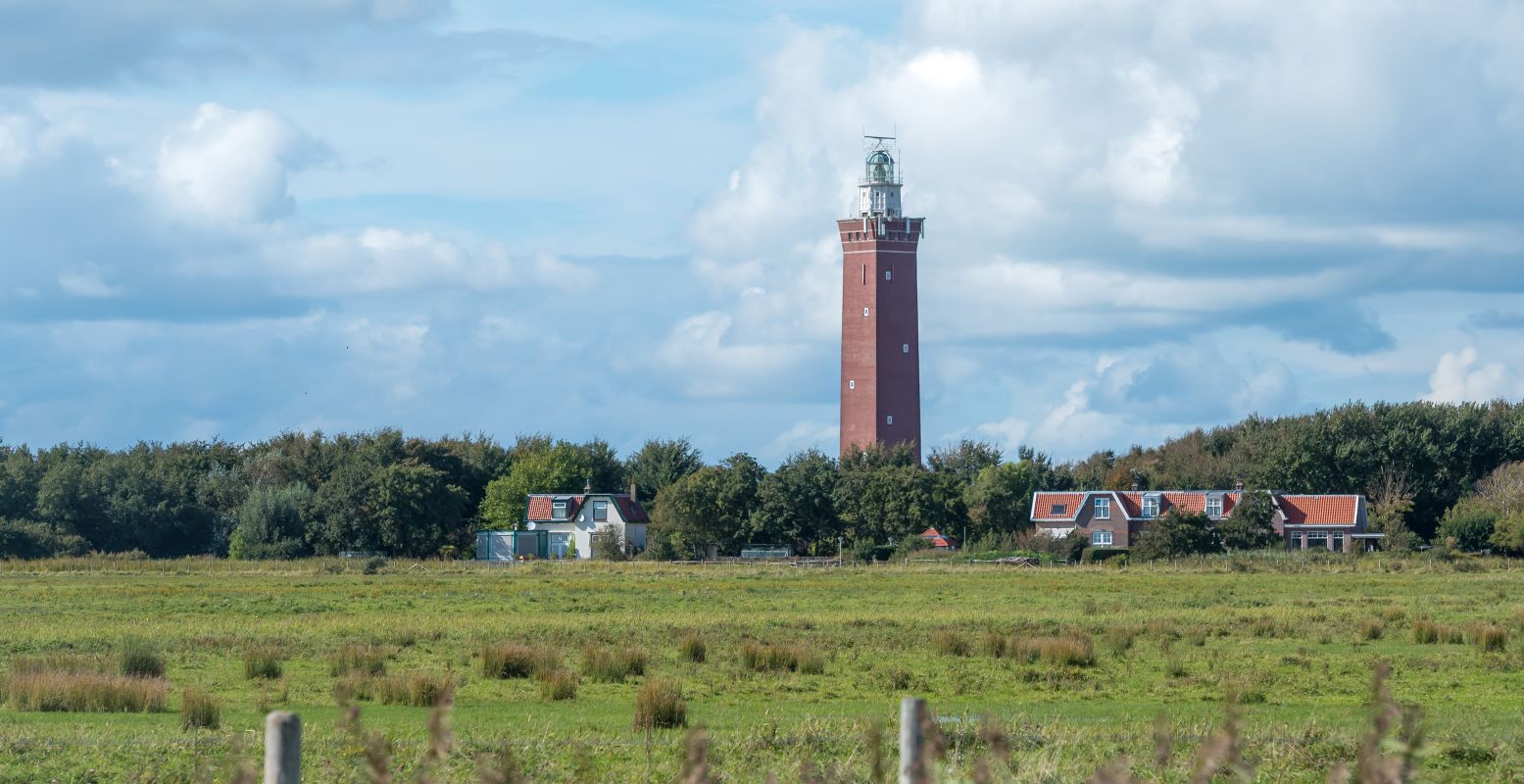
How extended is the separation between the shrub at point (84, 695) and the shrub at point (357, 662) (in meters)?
3.56

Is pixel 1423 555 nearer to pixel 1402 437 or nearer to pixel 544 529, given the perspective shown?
pixel 1402 437

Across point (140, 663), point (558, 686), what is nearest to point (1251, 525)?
point (558, 686)

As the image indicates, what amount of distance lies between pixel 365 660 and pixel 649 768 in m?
11.6

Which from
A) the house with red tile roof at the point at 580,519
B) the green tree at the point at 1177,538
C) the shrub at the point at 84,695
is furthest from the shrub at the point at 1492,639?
the house with red tile roof at the point at 580,519

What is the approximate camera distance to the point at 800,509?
3676 inches

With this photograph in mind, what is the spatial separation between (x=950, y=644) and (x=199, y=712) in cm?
1346

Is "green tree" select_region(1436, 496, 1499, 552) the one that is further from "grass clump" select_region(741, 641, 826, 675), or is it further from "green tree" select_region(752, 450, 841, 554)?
"grass clump" select_region(741, 641, 826, 675)

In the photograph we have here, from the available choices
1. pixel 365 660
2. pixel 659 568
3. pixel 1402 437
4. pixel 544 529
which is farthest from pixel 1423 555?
pixel 365 660

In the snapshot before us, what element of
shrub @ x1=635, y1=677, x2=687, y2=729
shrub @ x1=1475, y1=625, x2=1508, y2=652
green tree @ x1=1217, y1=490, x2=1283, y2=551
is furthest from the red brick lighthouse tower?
shrub @ x1=635, y1=677, x2=687, y2=729

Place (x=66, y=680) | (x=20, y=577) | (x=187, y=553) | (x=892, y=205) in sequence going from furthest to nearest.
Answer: (x=892, y=205) < (x=187, y=553) < (x=20, y=577) < (x=66, y=680)

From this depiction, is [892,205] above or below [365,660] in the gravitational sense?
above

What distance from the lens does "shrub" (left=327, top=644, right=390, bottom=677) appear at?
24375mm

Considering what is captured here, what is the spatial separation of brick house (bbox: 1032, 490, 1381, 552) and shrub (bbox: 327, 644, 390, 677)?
67625mm

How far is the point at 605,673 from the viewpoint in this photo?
78.9ft
